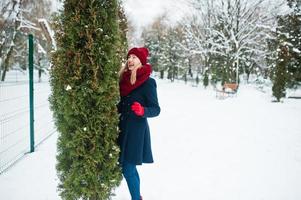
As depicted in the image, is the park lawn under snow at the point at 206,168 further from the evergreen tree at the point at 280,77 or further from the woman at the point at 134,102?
the evergreen tree at the point at 280,77

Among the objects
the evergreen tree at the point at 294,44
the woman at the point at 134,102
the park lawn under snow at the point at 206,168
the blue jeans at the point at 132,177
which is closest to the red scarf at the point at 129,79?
the woman at the point at 134,102

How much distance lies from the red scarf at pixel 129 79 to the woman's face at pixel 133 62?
67 millimetres

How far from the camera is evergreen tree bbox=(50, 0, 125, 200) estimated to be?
11.6 feet

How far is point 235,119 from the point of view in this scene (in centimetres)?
1311

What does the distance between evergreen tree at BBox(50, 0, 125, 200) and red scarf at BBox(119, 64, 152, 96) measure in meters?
0.27

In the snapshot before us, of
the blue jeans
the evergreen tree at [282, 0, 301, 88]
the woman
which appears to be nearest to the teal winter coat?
the woman

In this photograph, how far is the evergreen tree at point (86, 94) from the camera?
355 cm

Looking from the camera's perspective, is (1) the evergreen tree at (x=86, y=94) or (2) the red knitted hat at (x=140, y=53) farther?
(2) the red knitted hat at (x=140, y=53)

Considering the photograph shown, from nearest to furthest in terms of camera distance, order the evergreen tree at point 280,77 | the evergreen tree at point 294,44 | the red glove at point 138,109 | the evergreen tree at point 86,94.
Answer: the evergreen tree at point 86,94
the red glove at point 138,109
the evergreen tree at point 280,77
the evergreen tree at point 294,44

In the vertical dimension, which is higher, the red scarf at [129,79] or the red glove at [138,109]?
the red scarf at [129,79]

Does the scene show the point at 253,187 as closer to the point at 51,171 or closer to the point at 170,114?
the point at 51,171

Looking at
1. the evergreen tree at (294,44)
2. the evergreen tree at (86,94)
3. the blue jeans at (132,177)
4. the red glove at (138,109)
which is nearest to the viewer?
the evergreen tree at (86,94)

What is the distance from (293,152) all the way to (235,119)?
545 centimetres

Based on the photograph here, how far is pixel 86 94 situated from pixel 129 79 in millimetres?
672
